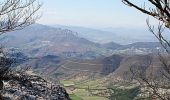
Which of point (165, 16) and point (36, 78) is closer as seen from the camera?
point (165, 16)

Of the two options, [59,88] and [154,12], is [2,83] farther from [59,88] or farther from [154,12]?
[154,12]

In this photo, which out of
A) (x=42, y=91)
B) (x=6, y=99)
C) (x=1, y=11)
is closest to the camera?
(x=6, y=99)

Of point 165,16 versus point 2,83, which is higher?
point 165,16

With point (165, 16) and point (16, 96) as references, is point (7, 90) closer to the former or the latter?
point (16, 96)

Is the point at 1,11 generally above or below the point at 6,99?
above

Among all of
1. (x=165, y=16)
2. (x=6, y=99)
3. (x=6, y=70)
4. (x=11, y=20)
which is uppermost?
(x=165, y=16)

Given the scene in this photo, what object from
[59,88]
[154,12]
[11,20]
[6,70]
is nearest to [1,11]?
[11,20]

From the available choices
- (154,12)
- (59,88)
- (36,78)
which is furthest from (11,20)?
(154,12)

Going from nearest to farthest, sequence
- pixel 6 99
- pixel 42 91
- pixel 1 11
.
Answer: pixel 6 99 < pixel 42 91 < pixel 1 11

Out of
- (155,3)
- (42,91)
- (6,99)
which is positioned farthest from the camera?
(42,91)
